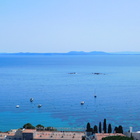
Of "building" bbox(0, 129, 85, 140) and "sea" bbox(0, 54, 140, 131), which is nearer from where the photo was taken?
"building" bbox(0, 129, 85, 140)

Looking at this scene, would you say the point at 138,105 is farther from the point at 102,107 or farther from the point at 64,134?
the point at 64,134

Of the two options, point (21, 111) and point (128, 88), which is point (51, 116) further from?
point (128, 88)

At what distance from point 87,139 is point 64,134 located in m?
2.27

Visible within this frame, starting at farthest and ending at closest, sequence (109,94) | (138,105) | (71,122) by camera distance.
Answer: (109,94)
(138,105)
(71,122)

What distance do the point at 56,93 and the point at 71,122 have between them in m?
26.1

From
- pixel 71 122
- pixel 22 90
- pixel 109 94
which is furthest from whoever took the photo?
pixel 22 90

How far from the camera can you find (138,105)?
57.1 metres

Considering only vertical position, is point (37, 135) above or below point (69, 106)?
above

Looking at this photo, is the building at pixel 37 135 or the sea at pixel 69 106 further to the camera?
the sea at pixel 69 106

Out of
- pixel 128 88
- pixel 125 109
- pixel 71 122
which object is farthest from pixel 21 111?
pixel 128 88

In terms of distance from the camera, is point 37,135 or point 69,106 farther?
point 69,106

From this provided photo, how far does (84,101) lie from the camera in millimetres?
60656

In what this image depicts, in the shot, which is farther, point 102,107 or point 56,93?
point 56,93

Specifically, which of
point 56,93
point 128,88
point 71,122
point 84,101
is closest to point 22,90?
point 56,93
